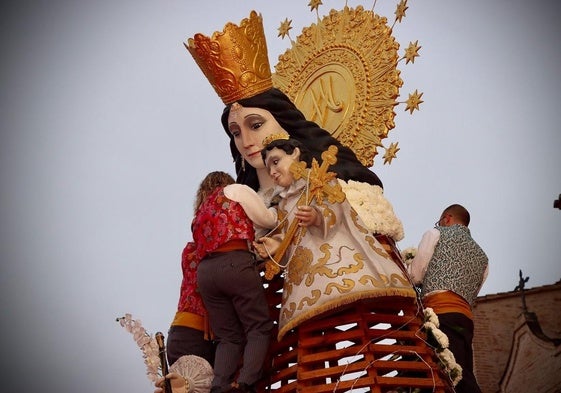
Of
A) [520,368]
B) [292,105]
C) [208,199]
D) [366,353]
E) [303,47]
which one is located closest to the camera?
[366,353]

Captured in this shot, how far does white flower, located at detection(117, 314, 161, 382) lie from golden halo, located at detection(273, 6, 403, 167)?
2.26 metres

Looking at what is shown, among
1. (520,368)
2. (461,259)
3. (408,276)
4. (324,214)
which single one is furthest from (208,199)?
(520,368)

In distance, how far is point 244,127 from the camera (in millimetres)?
6848

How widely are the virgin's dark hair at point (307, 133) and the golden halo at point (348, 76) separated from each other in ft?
0.89

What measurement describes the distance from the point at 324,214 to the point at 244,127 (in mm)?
1293

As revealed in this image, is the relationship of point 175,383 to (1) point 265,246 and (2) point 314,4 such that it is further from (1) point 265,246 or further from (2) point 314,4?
(2) point 314,4

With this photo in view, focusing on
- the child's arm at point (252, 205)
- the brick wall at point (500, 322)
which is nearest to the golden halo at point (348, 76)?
the child's arm at point (252, 205)

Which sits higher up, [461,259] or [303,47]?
[303,47]

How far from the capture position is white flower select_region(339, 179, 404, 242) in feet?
→ 20.8

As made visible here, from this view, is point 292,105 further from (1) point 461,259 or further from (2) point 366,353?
(2) point 366,353

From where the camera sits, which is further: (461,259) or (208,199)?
(461,259)

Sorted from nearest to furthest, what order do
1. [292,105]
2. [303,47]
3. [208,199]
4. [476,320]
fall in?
1. [208,199]
2. [292,105]
3. [303,47]
4. [476,320]

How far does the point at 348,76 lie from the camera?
7.31 meters

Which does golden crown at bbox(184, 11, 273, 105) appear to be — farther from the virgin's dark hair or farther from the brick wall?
the brick wall
